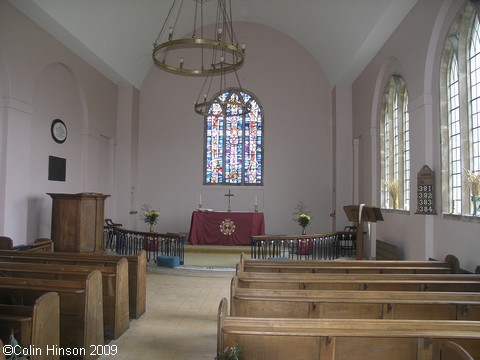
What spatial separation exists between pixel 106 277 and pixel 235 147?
28.5 feet

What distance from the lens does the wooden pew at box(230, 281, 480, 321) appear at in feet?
9.87

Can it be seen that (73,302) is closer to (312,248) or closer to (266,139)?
(312,248)

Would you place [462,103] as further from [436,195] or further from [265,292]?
[265,292]

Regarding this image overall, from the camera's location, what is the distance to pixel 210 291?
6406 mm

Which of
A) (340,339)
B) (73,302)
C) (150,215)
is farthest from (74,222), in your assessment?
(340,339)

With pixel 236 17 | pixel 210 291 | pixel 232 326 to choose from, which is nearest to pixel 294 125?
pixel 236 17

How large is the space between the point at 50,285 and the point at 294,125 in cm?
966

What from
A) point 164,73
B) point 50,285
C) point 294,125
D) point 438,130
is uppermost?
point 164,73

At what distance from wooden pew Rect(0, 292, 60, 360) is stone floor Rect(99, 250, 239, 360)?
0.84m

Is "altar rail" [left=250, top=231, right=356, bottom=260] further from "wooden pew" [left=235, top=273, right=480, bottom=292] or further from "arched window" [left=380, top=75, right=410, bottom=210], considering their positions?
"wooden pew" [left=235, top=273, right=480, bottom=292]

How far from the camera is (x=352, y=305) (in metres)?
3.07

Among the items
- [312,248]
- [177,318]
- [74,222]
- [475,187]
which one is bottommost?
[177,318]

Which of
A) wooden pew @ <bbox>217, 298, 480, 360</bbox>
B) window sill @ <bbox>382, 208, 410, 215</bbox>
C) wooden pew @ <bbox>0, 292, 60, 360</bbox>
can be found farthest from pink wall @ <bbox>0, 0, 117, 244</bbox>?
window sill @ <bbox>382, 208, 410, 215</bbox>

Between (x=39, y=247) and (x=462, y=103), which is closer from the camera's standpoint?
(x=462, y=103)
